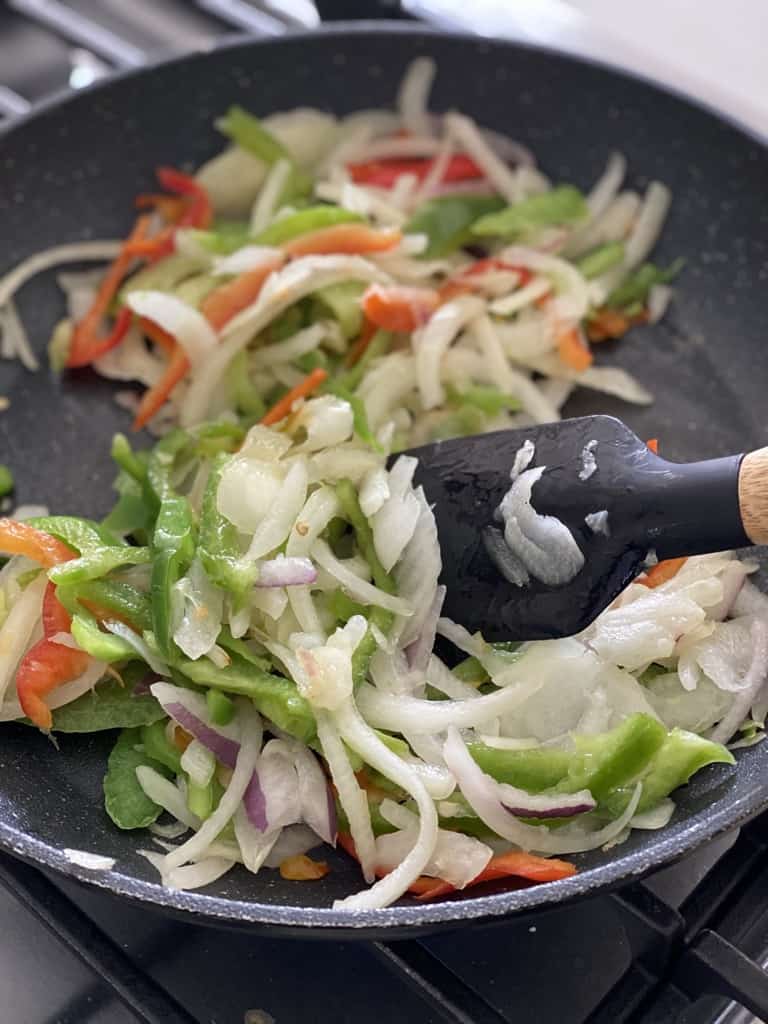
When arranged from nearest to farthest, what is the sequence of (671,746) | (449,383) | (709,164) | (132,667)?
(671,746)
(132,667)
(449,383)
(709,164)

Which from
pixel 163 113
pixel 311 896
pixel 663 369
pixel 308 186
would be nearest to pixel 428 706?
pixel 311 896

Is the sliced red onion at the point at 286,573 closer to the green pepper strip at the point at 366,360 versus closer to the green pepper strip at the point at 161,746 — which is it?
the green pepper strip at the point at 161,746

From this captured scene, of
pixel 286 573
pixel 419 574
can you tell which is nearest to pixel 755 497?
pixel 419 574

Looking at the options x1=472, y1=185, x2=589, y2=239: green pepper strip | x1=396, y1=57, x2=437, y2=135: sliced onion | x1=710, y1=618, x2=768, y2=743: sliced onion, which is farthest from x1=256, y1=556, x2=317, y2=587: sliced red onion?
x1=396, y1=57, x2=437, y2=135: sliced onion

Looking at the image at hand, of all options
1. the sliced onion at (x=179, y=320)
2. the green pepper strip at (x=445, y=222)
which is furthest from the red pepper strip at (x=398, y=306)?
the sliced onion at (x=179, y=320)

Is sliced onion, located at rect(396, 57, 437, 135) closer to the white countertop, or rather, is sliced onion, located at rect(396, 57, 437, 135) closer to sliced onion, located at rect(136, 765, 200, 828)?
the white countertop

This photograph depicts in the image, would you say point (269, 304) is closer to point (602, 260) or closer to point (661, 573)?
point (602, 260)

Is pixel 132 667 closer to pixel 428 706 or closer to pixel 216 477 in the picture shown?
pixel 216 477
